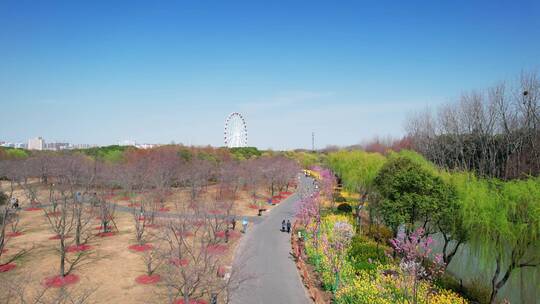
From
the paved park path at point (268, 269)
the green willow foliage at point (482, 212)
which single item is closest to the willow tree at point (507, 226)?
the green willow foliage at point (482, 212)

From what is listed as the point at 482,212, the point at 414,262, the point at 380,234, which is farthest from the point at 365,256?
the point at 380,234

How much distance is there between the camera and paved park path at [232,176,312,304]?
14984mm

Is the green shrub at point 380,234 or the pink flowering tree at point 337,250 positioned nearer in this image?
the pink flowering tree at point 337,250

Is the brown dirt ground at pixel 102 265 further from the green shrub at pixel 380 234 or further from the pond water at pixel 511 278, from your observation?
the pond water at pixel 511 278

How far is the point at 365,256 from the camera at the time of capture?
1891cm

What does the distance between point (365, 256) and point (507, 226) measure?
23.3ft

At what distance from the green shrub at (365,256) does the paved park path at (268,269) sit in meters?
3.39

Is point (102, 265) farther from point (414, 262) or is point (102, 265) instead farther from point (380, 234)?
point (380, 234)

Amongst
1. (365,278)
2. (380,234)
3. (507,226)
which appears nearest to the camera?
(507,226)

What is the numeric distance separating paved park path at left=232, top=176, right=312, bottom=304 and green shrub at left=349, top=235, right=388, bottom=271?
3.39 metres

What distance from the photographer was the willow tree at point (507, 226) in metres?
14.1

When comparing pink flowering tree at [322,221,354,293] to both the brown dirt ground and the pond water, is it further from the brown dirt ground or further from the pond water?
the pond water

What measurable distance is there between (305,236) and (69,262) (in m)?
14.2

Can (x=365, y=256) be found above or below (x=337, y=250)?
below
